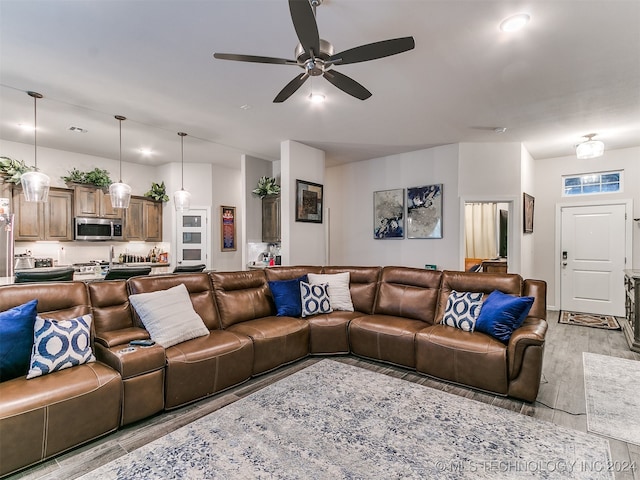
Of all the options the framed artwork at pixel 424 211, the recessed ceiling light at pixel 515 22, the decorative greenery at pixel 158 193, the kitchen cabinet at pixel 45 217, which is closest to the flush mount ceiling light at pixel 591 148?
the framed artwork at pixel 424 211

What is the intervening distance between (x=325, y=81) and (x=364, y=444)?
10.2 ft

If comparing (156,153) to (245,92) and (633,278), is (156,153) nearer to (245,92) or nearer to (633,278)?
(245,92)

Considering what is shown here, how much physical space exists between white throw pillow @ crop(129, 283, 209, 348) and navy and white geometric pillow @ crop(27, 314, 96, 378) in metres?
0.44

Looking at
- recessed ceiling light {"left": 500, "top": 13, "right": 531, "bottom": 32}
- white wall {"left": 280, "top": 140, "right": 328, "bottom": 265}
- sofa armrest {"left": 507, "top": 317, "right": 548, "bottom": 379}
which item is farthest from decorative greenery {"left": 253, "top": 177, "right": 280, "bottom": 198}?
sofa armrest {"left": 507, "top": 317, "right": 548, "bottom": 379}

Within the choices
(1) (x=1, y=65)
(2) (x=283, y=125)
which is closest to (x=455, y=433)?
(2) (x=283, y=125)

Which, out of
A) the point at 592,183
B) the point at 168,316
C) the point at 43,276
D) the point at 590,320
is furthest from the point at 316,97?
the point at 590,320

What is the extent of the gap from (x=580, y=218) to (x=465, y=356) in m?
4.85

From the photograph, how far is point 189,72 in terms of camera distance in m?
3.09

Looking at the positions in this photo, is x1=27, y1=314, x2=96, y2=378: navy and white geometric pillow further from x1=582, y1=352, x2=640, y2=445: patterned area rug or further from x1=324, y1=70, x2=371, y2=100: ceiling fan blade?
x1=582, y1=352, x2=640, y2=445: patterned area rug

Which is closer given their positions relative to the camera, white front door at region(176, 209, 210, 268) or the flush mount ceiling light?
the flush mount ceiling light

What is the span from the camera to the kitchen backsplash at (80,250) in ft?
18.7

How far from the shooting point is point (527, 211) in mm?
5617

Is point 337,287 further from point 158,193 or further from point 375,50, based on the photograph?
point 158,193

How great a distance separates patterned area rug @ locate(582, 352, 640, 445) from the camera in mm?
2352
